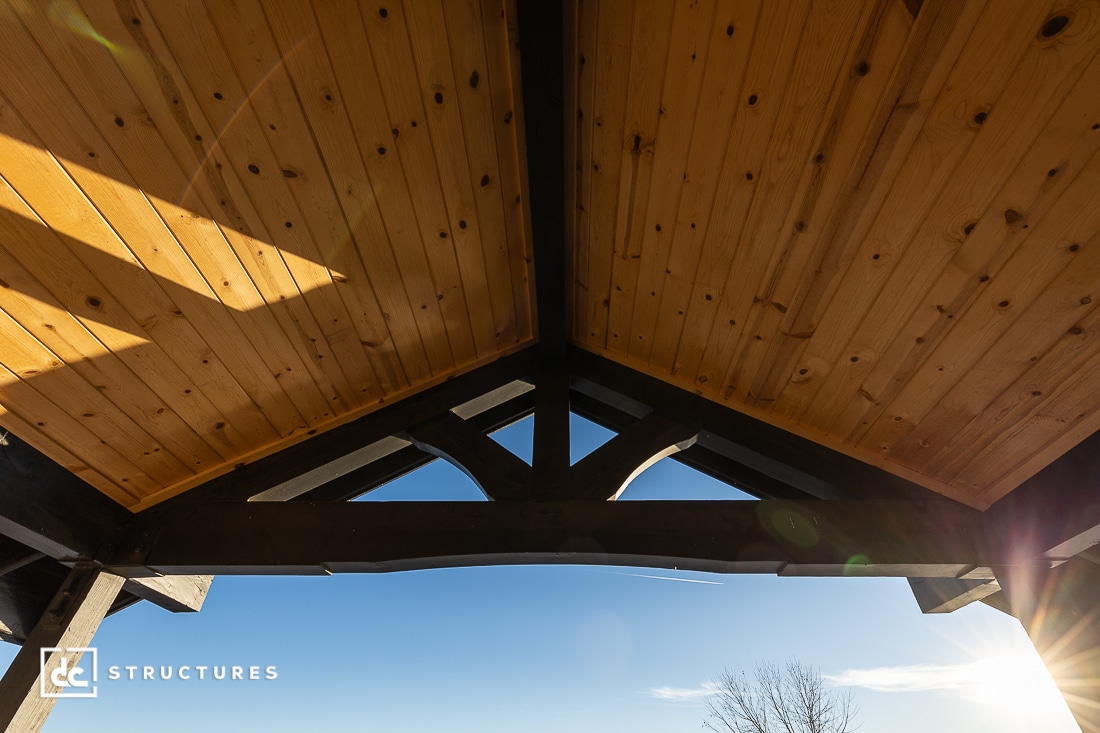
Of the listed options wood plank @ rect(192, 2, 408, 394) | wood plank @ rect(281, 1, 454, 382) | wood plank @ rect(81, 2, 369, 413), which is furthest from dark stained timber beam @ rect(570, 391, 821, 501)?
wood plank @ rect(81, 2, 369, 413)

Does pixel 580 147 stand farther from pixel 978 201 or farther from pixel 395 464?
pixel 395 464

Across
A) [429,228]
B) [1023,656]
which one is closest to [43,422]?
[429,228]

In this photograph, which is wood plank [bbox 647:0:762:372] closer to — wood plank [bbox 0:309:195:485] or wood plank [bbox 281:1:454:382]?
wood plank [bbox 281:1:454:382]

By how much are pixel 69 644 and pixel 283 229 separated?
65.3 inches

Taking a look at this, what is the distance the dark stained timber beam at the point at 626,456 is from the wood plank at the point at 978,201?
0.81 m

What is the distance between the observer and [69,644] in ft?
5.55

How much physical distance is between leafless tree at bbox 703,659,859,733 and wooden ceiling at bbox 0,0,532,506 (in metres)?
8.48

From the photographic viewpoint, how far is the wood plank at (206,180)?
1021 millimetres

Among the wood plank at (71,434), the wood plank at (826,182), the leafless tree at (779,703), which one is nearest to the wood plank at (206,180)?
the wood plank at (71,434)

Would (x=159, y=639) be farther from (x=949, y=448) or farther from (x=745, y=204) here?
(x=949, y=448)

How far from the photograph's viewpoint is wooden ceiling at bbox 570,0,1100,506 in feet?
3.37

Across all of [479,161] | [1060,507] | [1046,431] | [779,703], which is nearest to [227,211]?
[479,161]

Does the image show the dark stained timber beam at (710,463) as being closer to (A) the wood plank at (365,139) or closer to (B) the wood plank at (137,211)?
(A) the wood plank at (365,139)

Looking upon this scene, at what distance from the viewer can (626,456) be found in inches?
82.5
